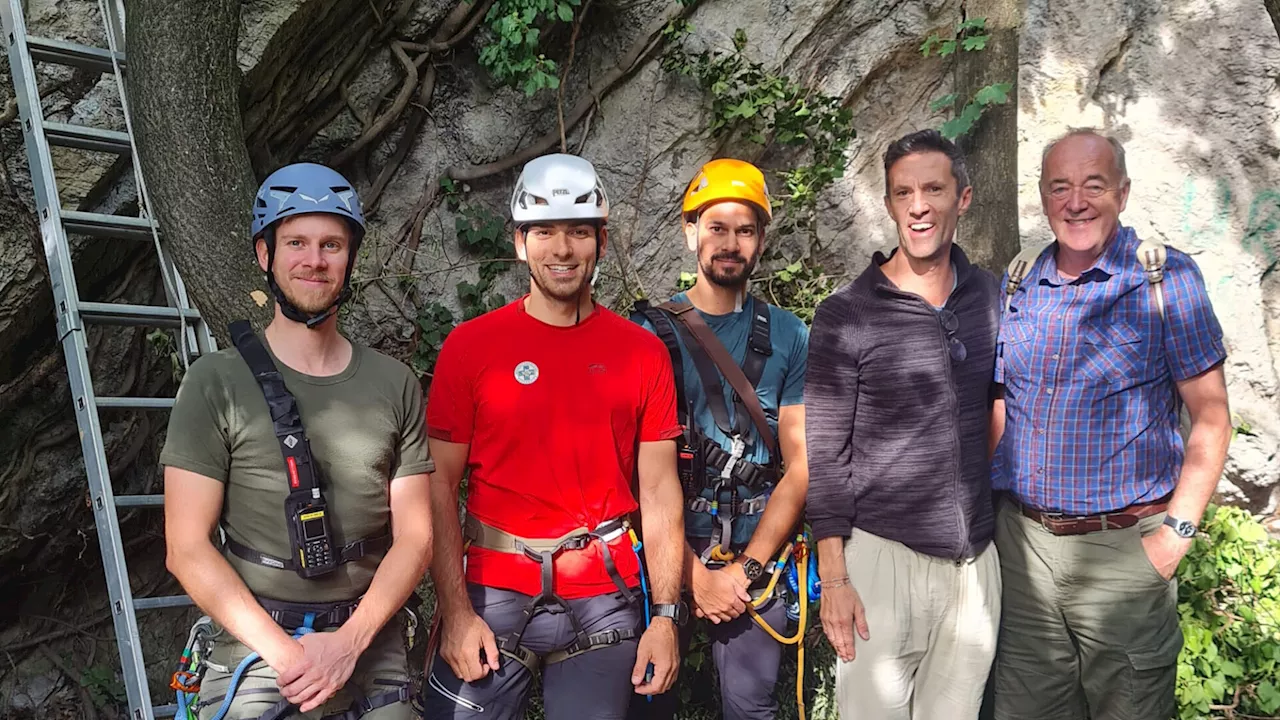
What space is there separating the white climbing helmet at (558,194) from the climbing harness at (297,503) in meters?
1.04

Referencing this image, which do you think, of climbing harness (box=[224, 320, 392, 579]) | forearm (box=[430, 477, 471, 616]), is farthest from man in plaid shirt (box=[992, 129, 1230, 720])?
climbing harness (box=[224, 320, 392, 579])

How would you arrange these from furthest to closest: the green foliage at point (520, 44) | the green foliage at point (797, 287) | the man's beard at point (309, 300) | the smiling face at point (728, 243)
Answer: the green foliage at point (797, 287) → the green foliage at point (520, 44) → the smiling face at point (728, 243) → the man's beard at point (309, 300)

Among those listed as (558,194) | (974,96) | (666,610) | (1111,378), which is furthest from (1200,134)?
(666,610)

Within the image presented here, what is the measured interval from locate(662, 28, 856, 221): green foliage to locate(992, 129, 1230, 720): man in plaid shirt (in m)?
3.07

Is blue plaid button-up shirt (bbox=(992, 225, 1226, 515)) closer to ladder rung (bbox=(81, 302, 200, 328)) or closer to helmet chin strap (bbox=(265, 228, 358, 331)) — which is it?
helmet chin strap (bbox=(265, 228, 358, 331))

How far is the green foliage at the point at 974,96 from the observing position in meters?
5.35

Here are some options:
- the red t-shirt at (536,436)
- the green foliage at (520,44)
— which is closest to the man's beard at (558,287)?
the red t-shirt at (536,436)

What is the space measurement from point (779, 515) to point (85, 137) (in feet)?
11.4

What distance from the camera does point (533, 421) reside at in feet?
10.2

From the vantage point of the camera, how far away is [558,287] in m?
3.20

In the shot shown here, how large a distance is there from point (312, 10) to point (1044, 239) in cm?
511

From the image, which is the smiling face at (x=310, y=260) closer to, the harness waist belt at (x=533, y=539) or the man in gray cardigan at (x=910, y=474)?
the harness waist belt at (x=533, y=539)

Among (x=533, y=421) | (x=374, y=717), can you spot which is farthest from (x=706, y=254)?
(x=374, y=717)

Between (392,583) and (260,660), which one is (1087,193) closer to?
(392,583)
